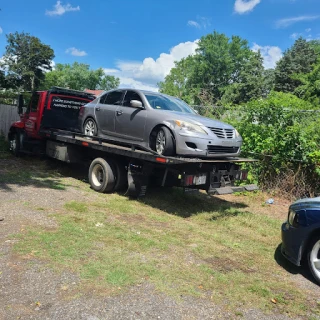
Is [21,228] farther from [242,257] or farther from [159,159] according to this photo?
[242,257]

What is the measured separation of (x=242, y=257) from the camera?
4.98 metres

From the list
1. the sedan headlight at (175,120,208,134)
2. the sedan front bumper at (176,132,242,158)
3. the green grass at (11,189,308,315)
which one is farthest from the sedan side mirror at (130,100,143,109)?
the green grass at (11,189,308,315)

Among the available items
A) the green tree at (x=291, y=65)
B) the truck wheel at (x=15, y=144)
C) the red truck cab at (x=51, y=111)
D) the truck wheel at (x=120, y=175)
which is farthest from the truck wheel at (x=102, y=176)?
the green tree at (x=291, y=65)

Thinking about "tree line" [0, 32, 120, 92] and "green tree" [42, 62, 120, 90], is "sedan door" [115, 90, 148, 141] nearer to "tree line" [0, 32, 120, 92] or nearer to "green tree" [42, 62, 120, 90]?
"tree line" [0, 32, 120, 92]

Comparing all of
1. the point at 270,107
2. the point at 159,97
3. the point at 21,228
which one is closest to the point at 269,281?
the point at 21,228

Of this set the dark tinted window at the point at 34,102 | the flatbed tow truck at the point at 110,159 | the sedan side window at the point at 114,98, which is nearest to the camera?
the flatbed tow truck at the point at 110,159

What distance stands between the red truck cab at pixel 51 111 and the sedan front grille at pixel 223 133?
221 inches

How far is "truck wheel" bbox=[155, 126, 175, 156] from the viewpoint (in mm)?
6632

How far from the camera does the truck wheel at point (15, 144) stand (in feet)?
40.8

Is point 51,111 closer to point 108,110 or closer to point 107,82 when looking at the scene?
point 108,110

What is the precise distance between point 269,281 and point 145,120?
4183mm

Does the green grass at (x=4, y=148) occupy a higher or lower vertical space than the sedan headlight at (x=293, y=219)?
lower

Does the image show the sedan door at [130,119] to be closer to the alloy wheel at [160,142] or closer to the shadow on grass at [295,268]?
the alloy wheel at [160,142]

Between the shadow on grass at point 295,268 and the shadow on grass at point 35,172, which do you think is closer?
the shadow on grass at point 295,268
